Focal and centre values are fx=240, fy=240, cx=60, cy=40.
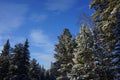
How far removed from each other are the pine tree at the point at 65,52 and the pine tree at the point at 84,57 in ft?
31.0

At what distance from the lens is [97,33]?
28516 mm

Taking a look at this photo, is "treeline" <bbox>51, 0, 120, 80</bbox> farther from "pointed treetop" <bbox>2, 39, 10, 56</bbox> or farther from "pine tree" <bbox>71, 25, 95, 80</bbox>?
"pointed treetop" <bbox>2, 39, 10, 56</bbox>

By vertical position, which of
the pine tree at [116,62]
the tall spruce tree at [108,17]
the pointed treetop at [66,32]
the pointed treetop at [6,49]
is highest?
the pointed treetop at [6,49]

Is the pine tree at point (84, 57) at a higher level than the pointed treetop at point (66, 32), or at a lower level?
lower

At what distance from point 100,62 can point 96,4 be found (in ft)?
27.9

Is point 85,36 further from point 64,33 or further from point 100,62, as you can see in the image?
point 64,33

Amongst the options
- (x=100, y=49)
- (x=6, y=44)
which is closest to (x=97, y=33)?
(x=100, y=49)

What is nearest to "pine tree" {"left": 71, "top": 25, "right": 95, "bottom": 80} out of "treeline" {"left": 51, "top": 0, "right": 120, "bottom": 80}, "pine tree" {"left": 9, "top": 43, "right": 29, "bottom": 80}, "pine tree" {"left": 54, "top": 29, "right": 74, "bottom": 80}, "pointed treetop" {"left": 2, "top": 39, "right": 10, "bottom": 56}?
"treeline" {"left": 51, "top": 0, "right": 120, "bottom": 80}

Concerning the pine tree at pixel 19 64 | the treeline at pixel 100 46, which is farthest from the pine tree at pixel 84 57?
the pine tree at pixel 19 64

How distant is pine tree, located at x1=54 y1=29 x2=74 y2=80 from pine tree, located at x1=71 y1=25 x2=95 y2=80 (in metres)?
9.44

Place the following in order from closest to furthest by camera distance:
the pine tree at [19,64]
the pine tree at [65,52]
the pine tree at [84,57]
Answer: the pine tree at [84,57] → the pine tree at [65,52] → the pine tree at [19,64]

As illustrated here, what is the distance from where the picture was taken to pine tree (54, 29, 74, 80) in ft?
140

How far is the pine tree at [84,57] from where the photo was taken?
98.8 ft

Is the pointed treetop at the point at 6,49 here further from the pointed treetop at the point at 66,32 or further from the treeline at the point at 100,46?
the treeline at the point at 100,46
